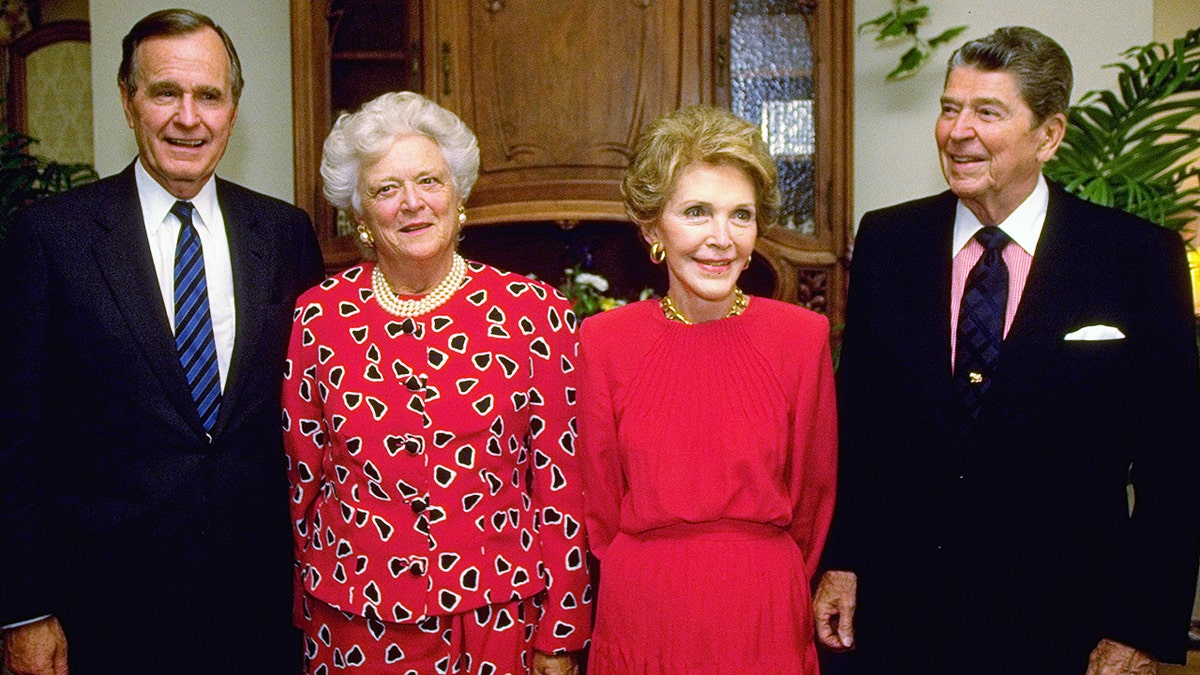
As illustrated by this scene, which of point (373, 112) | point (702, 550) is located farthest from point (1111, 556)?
point (373, 112)

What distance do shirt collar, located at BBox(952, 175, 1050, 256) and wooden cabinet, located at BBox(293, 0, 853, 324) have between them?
4.51 feet

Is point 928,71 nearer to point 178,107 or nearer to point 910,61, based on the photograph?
point 910,61

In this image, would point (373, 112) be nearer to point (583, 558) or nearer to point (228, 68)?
point (228, 68)

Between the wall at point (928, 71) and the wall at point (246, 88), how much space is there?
7.15 feet

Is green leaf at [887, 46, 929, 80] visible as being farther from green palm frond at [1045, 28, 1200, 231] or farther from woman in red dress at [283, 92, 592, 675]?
woman in red dress at [283, 92, 592, 675]

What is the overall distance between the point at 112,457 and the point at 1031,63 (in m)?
1.66

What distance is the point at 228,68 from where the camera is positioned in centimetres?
186

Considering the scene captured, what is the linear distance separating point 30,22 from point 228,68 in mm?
5239

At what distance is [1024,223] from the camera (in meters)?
1.61

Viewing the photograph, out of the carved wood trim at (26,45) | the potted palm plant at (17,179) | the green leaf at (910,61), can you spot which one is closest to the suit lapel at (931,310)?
the green leaf at (910,61)

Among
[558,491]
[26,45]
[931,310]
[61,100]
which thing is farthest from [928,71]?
[26,45]

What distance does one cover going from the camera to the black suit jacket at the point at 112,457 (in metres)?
1.63

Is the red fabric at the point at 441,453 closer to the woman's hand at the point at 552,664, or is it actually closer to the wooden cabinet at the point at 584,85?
the woman's hand at the point at 552,664

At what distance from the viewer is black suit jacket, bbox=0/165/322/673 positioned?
5.35ft
